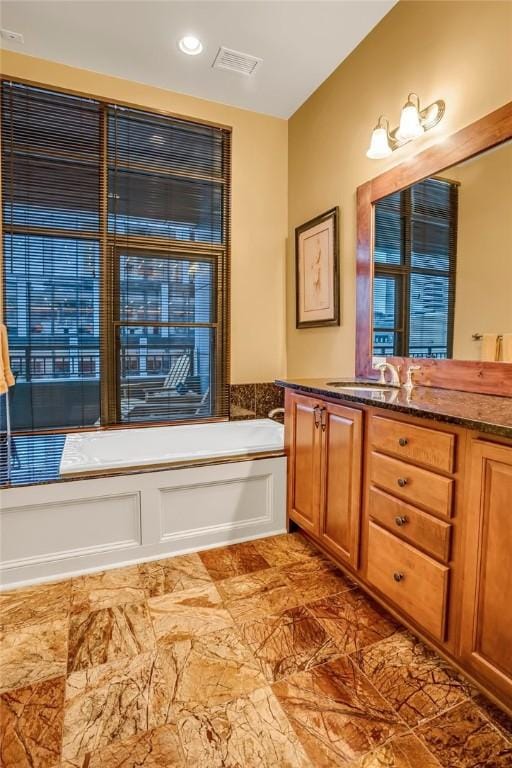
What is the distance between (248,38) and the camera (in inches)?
97.2

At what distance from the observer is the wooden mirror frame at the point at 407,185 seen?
171 cm

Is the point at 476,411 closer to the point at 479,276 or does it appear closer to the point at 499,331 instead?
the point at 499,331

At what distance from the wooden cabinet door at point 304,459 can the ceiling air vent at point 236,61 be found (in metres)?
2.17

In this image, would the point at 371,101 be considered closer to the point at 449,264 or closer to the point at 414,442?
the point at 449,264

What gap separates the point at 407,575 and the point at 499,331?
3.45ft

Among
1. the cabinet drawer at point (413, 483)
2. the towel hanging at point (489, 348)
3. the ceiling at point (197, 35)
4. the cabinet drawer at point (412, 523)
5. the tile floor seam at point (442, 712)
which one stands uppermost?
the ceiling at point (197, 35)

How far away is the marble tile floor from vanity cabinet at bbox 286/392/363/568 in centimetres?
27

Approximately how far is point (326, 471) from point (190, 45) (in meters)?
2.66

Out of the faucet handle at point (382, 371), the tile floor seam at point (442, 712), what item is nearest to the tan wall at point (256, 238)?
the faucet handle at point (382, 371)

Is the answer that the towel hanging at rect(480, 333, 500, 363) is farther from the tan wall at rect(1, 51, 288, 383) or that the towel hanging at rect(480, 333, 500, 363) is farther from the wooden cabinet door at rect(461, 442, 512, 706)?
the tan wall at rect(1, 51, 288, 383)

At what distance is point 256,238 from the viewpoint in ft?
11.0

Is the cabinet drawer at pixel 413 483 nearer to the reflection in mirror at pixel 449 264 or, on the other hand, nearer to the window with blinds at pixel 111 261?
the reflection in mirror at pixel 449 264

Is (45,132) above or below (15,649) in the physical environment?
above

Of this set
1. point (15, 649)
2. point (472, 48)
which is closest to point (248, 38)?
point (472, 48)
